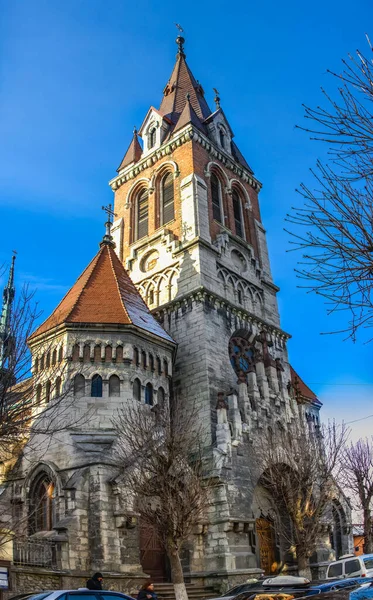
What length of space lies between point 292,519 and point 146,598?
10.1m

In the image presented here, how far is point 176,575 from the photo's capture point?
1642cm

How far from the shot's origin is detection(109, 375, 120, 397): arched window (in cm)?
2267

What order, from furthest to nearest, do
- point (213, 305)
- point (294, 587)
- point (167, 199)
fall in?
1. point (167, 199)
2. point (213, 305)
3. point (294, 587)

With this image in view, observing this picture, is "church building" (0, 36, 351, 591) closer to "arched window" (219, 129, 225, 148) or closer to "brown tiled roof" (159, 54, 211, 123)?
"arched window" (219, 129, 225, 148)

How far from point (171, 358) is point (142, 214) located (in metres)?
12.3

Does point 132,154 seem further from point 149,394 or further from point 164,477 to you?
point 164,477

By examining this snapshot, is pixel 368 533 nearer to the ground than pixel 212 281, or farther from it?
nearer to the ground

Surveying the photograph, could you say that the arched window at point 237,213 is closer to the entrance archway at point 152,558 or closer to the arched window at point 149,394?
the arched window at point 149,394

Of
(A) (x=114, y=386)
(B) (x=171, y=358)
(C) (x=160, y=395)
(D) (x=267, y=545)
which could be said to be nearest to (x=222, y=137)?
(B) (x=171, y=358)

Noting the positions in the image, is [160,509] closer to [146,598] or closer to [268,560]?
[146,598]

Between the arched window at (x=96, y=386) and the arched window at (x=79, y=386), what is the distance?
394 mm

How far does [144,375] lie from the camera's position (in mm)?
23828

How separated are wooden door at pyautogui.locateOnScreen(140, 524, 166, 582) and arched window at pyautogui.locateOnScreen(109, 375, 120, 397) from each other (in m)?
5.24

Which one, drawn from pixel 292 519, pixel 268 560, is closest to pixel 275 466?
pixel 292 519
